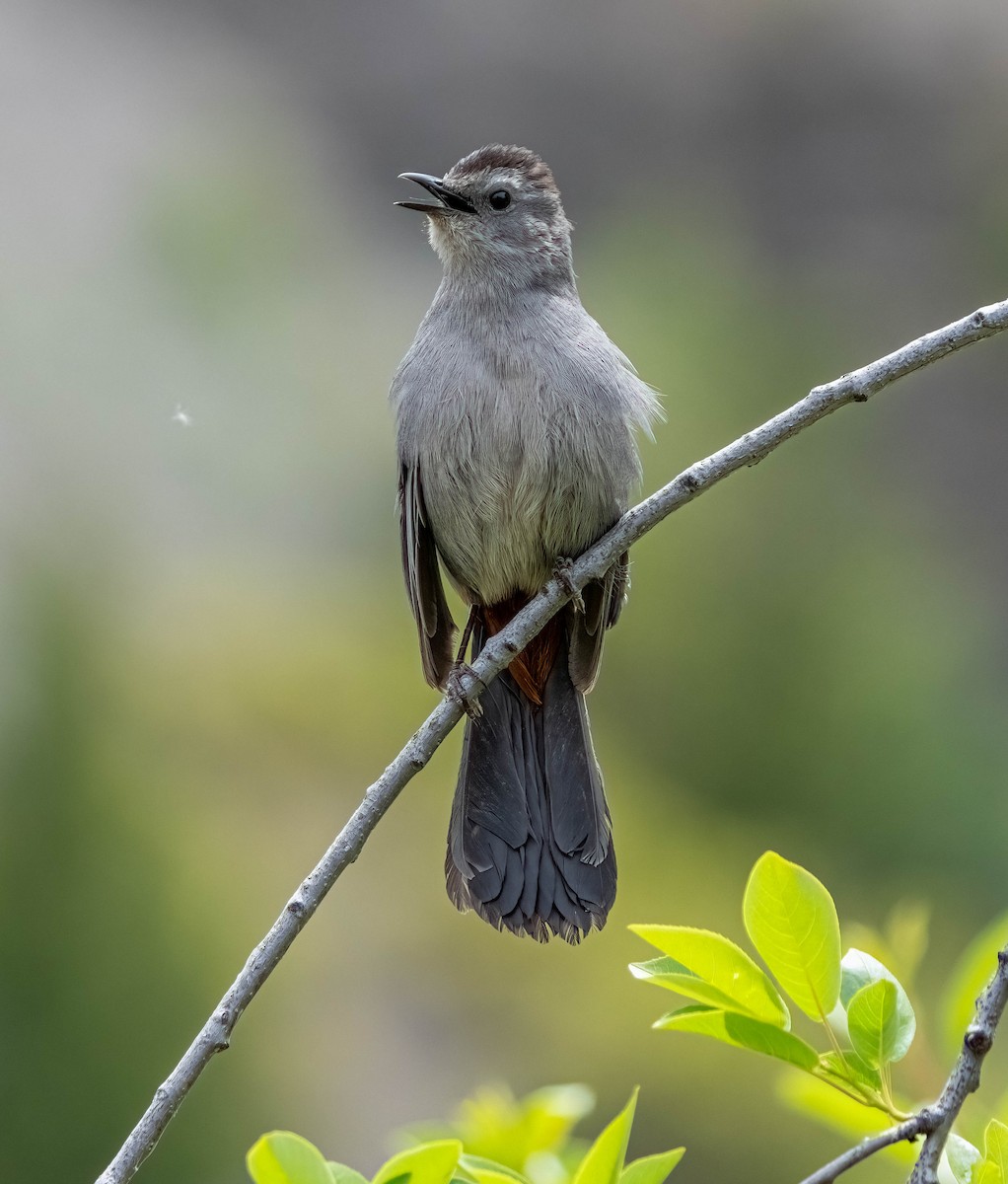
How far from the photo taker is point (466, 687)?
2494 mm

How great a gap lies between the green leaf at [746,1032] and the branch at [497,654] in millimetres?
518

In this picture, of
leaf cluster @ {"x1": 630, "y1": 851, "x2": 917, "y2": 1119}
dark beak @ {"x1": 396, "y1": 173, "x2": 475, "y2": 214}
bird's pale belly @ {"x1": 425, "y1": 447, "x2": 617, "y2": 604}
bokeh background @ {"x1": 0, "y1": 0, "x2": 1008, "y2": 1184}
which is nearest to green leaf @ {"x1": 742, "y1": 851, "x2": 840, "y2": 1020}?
leaf cluster @ {"x1": 630, "y1": 851, "x2": 917, "y2": 1119}

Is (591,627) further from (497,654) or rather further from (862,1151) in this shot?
(862,1151)


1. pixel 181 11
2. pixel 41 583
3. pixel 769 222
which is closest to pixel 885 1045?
pixel 41 583

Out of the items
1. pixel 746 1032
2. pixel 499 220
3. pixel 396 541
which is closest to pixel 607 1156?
pixel 746 1032

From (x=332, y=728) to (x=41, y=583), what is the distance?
1.84m

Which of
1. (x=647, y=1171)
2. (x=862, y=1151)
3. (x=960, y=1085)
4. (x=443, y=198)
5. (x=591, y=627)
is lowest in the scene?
(x=647, y=1171)

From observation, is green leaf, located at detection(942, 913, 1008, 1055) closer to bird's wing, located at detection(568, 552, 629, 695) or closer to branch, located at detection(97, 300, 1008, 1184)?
branch, located at detection(97, 300, 1008, 1184)

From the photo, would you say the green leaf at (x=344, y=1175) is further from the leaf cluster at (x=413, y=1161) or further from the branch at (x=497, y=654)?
the branch at (x=497, y=654)

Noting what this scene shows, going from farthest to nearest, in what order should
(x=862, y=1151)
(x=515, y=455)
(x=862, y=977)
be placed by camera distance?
1. (x=515, y=455)
2. (x=862, y=977)
3. (x=862, y=1151)

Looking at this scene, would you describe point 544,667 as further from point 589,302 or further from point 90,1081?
point 589,302

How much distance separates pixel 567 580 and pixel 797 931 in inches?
47.3

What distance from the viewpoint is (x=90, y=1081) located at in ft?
17.1

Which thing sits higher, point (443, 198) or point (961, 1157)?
point (443, 198)
